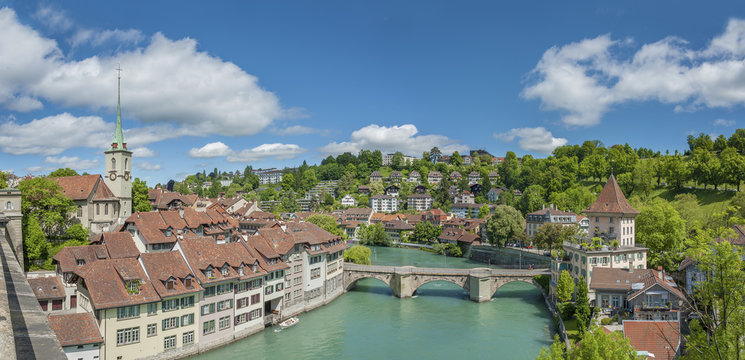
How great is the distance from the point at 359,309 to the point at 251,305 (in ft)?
42.5

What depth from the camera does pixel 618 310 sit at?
40688 mm

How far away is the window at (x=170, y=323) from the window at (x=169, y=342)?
685 millimetres

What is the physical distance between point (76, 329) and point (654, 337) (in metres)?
36.1

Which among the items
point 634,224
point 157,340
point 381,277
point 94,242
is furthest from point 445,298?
point 94,242

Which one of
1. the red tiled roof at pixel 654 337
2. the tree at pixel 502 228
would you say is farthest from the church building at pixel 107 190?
the tree at pixel 502 228

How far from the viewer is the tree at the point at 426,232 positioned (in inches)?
3888

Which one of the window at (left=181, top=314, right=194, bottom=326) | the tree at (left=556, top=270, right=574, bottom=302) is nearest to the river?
the window at (left=181, top=314, right=194, bottom=326)

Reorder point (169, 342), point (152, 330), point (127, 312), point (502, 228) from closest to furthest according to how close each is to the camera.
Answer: point (127, 312) → point (152, 330) → point (169, 342) → point (502, 228)

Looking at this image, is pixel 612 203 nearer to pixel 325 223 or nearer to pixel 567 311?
pixel 567 311

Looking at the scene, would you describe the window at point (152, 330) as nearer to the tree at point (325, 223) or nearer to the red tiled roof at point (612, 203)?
the red tiled roof at point (612, 203)

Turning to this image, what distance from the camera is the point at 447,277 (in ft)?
180

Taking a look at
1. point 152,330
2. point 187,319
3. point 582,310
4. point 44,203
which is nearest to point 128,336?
point 152,330

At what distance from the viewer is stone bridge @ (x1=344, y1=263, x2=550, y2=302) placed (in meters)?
52.6

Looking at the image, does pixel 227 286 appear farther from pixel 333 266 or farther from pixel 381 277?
pixel 381 277
